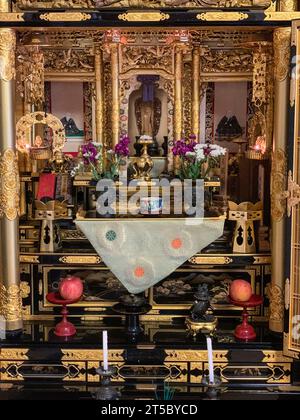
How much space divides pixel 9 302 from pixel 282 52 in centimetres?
238

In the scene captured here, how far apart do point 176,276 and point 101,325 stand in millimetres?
634

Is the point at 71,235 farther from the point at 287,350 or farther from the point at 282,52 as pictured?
the point at 282,52

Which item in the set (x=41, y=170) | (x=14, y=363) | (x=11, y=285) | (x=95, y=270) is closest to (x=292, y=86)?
(x=95, y=270)

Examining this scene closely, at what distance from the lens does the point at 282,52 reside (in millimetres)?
4016

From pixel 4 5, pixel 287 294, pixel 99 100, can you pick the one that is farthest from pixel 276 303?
pixel 99 100

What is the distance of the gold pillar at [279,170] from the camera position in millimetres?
4016

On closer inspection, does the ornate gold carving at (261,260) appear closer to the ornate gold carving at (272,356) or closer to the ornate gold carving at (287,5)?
the ornate gold carving at (272,356)

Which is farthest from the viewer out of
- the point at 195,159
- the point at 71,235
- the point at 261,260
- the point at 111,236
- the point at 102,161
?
the point at 102,161

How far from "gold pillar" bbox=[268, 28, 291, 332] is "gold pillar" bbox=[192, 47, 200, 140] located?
2056 millimetres

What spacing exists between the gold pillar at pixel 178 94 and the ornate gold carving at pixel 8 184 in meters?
2.32

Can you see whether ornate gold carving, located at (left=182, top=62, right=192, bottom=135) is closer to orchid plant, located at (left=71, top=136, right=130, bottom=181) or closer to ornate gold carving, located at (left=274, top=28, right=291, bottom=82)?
orchid plant, located at (left=71, top=136, right=130, bottom=181)

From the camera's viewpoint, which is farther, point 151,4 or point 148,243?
point 148,243

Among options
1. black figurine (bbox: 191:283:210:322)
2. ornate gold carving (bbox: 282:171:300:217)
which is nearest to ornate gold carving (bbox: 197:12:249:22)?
ornate gold carving (bbox: 282:171:300:217)

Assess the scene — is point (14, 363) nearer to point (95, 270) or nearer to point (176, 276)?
point (95, 270)
